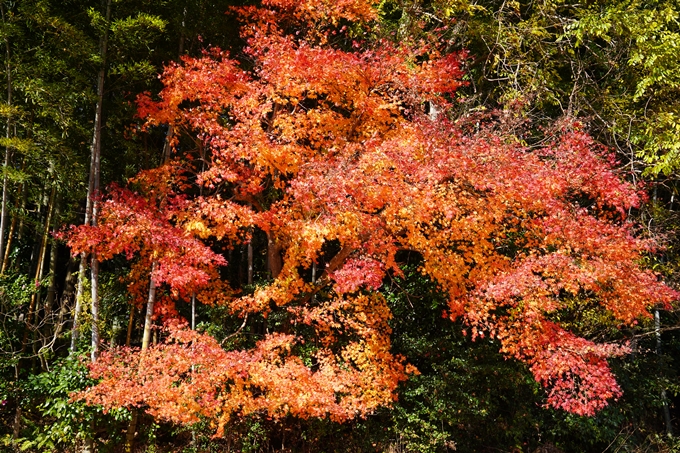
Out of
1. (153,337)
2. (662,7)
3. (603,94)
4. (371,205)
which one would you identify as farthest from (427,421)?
(662,7)

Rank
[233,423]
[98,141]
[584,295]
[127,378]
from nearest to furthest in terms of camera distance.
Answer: [127,378], [98,141], [233,423], [584,295]

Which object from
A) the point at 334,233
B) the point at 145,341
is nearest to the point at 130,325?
the point at 145,341

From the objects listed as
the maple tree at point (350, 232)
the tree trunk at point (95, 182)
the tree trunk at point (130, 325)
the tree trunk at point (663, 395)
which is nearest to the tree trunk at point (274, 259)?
the maple tree at point (350, 232)

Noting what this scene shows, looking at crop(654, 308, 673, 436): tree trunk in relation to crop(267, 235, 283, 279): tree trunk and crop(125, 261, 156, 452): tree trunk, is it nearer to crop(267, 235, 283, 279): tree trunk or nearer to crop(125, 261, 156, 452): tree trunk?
crop(267, 235, 283, 279): tree trunk

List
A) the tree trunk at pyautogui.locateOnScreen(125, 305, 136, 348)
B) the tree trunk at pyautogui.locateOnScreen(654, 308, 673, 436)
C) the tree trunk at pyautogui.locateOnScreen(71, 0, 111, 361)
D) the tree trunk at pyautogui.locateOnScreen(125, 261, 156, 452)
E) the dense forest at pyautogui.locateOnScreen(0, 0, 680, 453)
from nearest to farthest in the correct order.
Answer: the dense forest at pyautogui.locateOnScreen(0, 0, 680, 453) → the tree trunk at pyautogui.locateOnScreen(71, 0, 111, 361) → the tree trunk at pyautogui.locateOnScreen(125, 261, 156, 452) → the tree trunk at pyautogui.locateOnScreen(125, 305, 136, 348) → the tree trunk at pyautogui.locateOnScreen(654, 308, 673, 436)

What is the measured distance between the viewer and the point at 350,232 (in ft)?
24.2

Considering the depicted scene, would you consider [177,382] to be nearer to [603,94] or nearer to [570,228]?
[570,228]

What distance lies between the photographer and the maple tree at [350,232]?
7.21 metres

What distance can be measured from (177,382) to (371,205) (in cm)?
407

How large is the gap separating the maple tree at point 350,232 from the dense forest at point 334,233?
0.17ft

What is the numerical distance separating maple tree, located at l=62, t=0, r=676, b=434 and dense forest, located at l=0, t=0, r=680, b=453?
0.17 feet

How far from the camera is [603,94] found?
9.02 metres

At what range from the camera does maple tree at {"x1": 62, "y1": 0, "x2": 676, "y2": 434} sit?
7.21 m

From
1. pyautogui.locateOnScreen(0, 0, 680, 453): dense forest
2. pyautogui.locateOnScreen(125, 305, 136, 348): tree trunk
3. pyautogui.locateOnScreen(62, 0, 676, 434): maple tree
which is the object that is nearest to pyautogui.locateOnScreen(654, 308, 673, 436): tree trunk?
pyautogui.locateOnScreen(0, 0, 680, 453): dense forest
